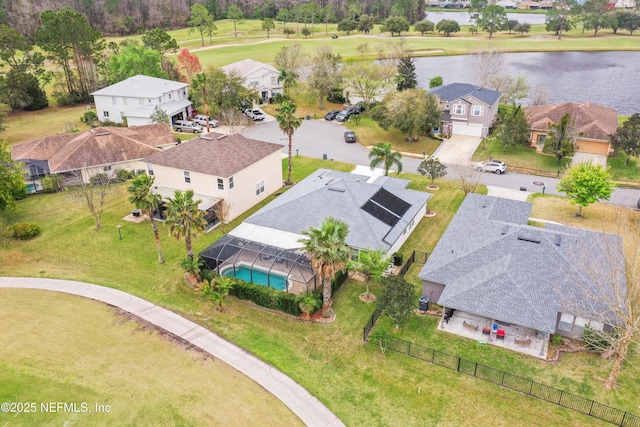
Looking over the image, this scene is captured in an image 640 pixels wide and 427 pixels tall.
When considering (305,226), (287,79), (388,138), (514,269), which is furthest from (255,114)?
(514,269)

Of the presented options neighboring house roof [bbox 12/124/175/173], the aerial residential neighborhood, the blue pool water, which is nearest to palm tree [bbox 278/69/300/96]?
the aerial residential neighborhood

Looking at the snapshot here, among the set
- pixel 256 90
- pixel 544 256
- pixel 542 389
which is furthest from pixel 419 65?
pixel 542 389

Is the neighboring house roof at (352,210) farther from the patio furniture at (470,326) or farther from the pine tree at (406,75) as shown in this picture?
the pine tree at (406,75)

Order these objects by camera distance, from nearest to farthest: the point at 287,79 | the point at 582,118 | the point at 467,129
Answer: the point at 582,118
the point at 467,129
the point at 287,79

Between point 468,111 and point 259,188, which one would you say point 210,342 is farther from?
point 468,111

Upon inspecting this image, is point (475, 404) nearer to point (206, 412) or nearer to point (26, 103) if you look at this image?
point (206, 412)

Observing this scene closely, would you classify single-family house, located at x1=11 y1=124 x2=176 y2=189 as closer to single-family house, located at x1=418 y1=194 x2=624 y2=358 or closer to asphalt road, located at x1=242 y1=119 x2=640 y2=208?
asphalt road, located at x1=242 y1=119 x2=640 y2=208

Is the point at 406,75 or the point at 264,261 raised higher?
the point at 406,75
